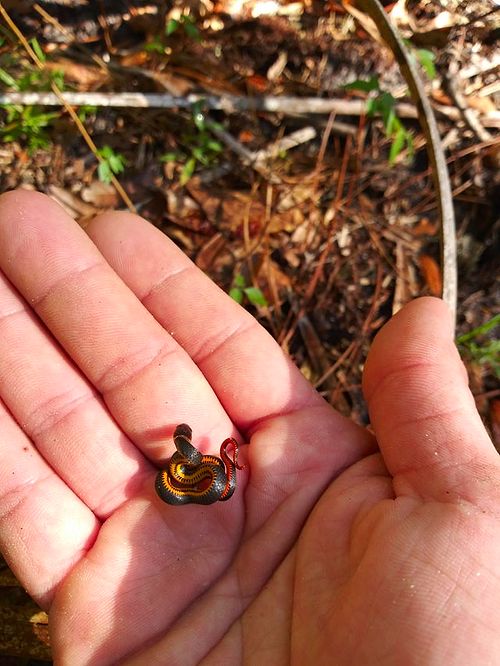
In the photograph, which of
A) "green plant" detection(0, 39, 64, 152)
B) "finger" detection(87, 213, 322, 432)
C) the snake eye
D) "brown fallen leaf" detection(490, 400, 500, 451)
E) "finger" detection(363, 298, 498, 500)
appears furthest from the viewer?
"green plant" detection(0, 39, 64, 152)

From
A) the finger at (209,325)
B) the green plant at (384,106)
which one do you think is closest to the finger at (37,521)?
the finger at (209,325)

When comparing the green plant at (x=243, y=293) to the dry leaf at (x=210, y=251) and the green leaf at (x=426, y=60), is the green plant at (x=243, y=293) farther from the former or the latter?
the green leaf at (x=426, y=60)

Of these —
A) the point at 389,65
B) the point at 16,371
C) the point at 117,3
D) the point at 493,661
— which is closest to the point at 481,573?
Answer: the point at 493,661

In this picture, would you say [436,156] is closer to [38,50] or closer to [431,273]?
[431,273]

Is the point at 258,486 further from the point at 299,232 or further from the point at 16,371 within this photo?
the point at 299,232

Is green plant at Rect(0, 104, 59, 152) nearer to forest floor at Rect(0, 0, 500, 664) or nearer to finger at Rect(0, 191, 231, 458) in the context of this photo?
forest floor at Rect(0, 0, 500, 664)

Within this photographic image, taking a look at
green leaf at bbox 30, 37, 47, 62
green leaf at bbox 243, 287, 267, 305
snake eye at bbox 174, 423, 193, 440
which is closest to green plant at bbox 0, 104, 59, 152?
green leaf at bbox 30, 37, 47, 62

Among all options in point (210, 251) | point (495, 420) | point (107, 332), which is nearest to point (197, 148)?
point (210, 251)

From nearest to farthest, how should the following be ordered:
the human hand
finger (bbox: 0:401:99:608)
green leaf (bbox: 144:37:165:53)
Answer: the human hand < finger (bbox: 0:401:99:608) < green leaf (bbox: 144:37:165:53)
